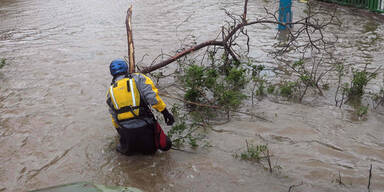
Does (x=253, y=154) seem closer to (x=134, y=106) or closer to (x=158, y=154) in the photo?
(x=158, y=154)

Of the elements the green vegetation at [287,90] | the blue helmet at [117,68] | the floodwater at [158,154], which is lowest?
the floodwater at [158,154]

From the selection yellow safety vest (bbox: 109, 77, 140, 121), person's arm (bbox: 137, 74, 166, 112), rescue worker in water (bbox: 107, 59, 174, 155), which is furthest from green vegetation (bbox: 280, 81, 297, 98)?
yellow safety vest (bbox: 109, 77, 140, 121)

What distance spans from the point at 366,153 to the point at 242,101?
2.30 m

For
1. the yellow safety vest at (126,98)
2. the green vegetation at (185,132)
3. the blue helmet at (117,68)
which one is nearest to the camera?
the yellow safety vest at (126,98)

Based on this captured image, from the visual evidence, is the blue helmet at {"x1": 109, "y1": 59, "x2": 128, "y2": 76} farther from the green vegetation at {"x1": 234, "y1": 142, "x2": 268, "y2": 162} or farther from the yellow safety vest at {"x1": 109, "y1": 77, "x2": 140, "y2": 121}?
the green vegetation at {"x1": 234, "y1": 142, "x2": 268, "y2": 162}

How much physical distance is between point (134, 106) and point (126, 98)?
13 cm

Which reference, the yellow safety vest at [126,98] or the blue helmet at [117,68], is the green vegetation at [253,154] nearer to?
the yellow safety vest at [126,98]

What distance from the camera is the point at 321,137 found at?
199 inches

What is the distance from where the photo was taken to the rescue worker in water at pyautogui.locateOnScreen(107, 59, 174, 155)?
4227mm

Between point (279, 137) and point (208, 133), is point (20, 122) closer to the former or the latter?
point (208, 133)

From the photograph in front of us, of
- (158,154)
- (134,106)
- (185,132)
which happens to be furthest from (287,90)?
(134,106)

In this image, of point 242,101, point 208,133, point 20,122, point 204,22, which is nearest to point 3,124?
point 20,122

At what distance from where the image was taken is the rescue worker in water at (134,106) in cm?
423

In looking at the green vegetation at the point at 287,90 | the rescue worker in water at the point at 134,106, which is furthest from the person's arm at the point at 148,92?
the green vegetation at the point at 287,90
